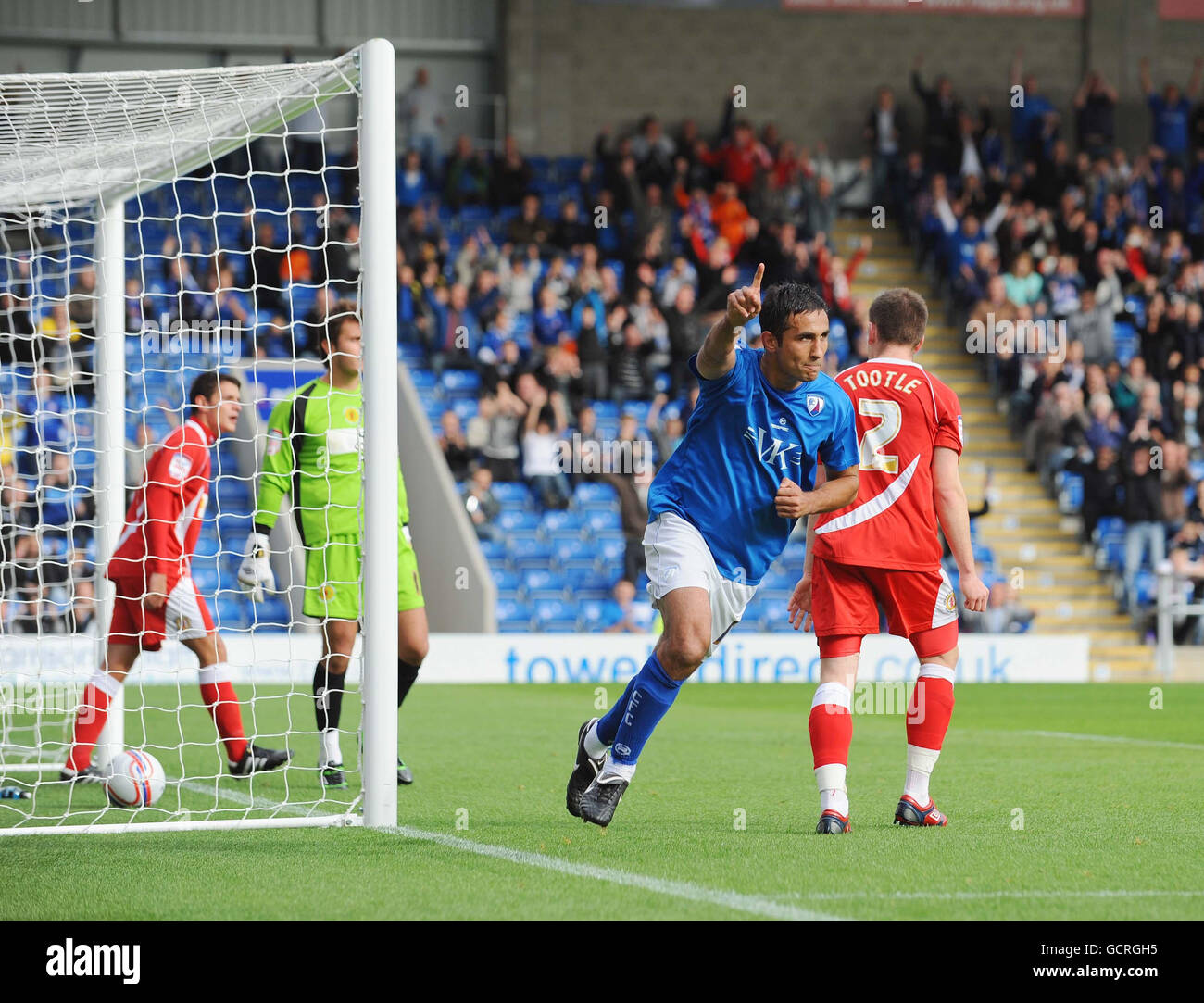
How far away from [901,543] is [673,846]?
1394mm

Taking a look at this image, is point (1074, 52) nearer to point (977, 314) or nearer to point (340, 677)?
point (977, 314)

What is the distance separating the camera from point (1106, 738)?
35.2 feet

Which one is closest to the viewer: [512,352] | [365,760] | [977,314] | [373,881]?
[373,881]

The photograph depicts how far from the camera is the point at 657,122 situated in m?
25.3

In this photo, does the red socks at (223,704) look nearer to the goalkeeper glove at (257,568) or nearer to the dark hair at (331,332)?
the goalkeeper glove at (257,568)

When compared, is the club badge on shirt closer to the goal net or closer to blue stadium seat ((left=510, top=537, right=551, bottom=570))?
the goal net

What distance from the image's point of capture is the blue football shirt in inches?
228

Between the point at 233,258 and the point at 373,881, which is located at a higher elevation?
the point at 233,258

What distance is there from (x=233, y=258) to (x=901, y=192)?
990 centimetres

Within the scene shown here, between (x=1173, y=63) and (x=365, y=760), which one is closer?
(x=365, y=760)

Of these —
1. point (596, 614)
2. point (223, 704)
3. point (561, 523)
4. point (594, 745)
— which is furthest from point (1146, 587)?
point (594, 745)

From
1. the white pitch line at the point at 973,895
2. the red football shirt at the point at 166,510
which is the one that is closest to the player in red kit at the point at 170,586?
the red football shirt at the point at 166,510

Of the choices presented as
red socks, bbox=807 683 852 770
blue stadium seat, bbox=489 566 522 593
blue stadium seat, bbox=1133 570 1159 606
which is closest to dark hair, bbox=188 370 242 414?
red socks, bbox=807 683 852 770

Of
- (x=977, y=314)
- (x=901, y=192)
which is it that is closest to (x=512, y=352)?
(x=977, y=314)
